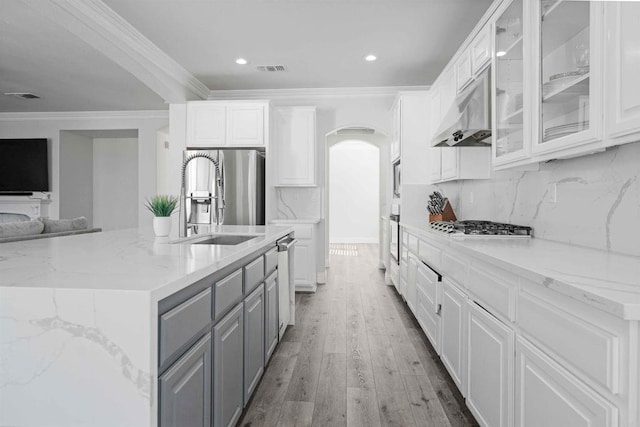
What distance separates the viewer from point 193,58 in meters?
4.19

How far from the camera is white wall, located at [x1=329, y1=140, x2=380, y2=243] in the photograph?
1054cm

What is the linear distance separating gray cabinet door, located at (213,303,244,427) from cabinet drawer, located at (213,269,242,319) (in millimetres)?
45

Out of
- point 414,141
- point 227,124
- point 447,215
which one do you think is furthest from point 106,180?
point 447,215

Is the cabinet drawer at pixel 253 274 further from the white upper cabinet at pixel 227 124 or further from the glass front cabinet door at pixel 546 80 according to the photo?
the white upper cabinet at pixel 227 124

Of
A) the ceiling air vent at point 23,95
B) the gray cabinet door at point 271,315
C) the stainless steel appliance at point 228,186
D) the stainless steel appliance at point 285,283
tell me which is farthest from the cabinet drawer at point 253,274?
the ceiling air vent at point 23,95

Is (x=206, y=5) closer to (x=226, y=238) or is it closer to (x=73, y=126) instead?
(x=226, y=238)

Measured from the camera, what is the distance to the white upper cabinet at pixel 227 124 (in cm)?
468

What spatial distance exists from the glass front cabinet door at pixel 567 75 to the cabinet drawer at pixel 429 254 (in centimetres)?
99

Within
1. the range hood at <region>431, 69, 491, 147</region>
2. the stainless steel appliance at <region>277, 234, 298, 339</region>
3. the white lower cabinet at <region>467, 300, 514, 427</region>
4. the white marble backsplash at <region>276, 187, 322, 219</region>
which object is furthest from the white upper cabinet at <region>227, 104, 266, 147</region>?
the white lower cabinet at <region>467, 300, 514, 427</region>

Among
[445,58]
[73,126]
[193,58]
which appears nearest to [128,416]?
[193,58]

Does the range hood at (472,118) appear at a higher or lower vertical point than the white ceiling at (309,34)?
lower

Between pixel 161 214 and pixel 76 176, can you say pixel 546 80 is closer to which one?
pixel 161 214

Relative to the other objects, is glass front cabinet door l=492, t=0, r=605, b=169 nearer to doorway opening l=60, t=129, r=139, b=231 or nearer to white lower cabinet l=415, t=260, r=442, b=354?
white lower cabinet l=415, t=260, r=442, b=354

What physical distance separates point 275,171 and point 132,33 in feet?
7.28
